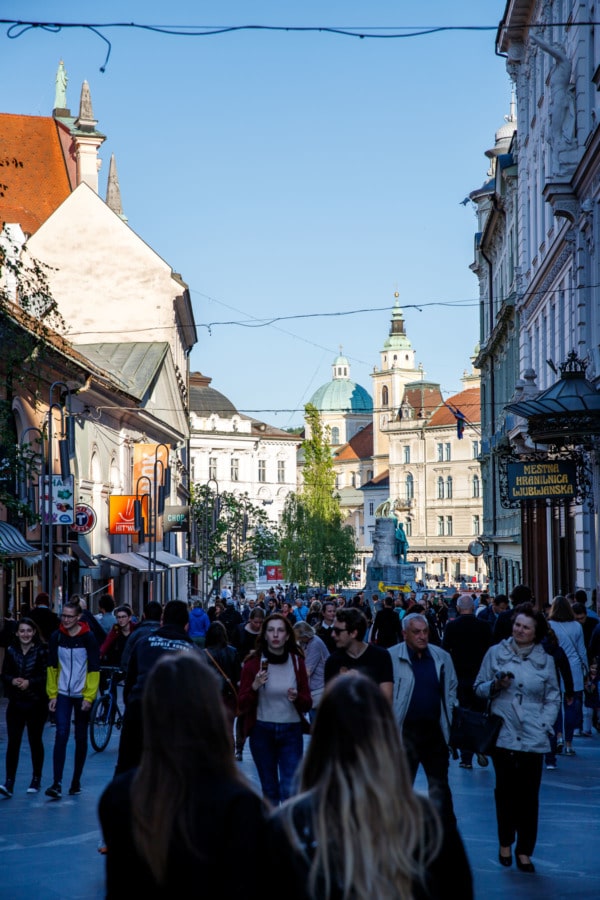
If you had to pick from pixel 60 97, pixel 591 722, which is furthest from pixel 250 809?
pixel 60 97

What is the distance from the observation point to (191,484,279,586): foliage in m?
64.4

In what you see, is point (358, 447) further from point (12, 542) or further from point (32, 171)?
point (12, 542)

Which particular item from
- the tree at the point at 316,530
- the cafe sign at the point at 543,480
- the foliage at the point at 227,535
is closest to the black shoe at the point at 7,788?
the cafe sign at the point at 543,480

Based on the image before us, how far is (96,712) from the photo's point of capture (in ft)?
53.2

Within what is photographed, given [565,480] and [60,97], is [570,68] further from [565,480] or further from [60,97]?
[60,97]

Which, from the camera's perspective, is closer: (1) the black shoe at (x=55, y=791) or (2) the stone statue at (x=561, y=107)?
(1) the black shoe at (x=55, y=791)

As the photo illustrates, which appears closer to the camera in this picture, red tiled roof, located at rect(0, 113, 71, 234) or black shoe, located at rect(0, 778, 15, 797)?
black shoe, located at rect(0, 778, 15, 797)

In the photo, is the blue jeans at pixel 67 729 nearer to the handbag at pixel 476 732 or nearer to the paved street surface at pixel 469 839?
the paved street surface at pixel 469 839

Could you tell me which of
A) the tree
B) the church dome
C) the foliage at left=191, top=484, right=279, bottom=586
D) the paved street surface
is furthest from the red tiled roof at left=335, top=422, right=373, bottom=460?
the paved street surface

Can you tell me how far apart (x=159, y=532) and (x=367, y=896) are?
42164 mm

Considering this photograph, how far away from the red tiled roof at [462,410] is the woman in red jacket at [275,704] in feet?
361

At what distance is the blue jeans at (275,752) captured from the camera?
9773mm

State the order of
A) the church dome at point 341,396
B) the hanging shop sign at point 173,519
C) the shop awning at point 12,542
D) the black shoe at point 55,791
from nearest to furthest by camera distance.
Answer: the black shoe at point 55,791, the shop awning at point 12,542, the hanging shop sign at point 173,519, the church dome at point 341,396

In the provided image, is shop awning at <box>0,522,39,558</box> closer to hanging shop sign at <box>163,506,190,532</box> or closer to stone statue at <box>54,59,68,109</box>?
hanging shop sign at <box>163,506,190,532</box>
